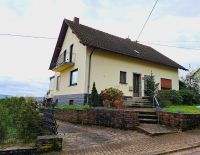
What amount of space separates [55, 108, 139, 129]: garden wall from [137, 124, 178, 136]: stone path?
0.42m

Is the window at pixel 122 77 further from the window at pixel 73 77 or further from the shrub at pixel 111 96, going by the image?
the window at pixel 73 77

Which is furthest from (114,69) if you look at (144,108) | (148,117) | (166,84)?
(148,117)

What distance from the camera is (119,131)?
9.65m

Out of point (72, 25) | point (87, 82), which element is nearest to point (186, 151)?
point (87, 82)

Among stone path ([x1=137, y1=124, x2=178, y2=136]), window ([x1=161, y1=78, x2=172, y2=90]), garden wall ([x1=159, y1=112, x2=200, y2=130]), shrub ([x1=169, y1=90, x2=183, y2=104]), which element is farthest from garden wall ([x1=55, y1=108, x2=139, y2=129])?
window ([x1=161, y1=78, x2=172, y2=90])

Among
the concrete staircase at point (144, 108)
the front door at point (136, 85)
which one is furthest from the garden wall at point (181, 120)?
the front door at point (136, 85)

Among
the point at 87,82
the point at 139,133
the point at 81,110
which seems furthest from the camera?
the point at 87,82

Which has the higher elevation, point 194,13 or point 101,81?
point 194,13

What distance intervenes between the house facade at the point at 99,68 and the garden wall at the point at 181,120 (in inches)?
293

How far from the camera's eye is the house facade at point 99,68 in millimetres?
17109

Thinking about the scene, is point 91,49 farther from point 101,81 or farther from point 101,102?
point 101,102

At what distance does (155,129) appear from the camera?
951 centimetres

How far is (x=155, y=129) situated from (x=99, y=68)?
8.82 meters

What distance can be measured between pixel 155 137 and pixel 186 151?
5.84 feet
